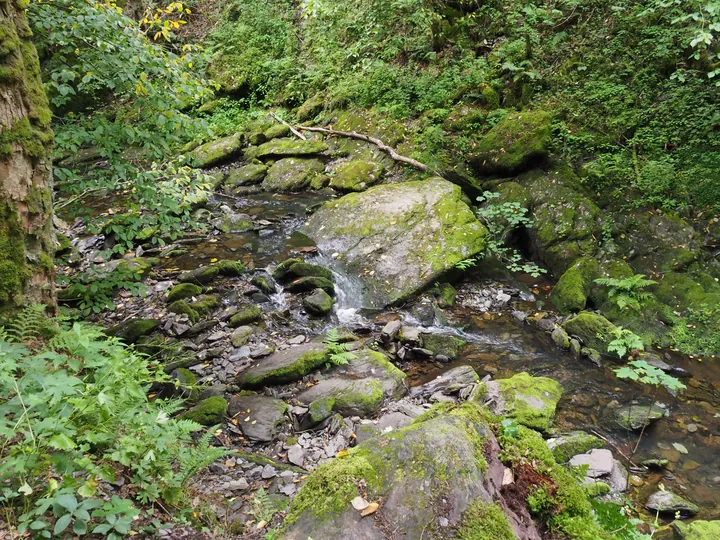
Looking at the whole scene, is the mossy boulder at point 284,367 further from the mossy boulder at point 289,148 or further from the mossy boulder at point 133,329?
the mossy boulder at point 289,148

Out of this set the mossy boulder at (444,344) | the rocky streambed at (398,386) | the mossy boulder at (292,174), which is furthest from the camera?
the mossy boulder at (292,174)

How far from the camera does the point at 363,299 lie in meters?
8.05

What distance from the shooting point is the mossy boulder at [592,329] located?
6695 millimetres

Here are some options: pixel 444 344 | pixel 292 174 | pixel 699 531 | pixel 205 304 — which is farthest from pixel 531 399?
pixel 292 174

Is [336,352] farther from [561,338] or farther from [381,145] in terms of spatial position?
[381,145]

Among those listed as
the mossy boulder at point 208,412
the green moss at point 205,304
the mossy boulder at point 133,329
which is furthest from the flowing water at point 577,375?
the mossy boulder at point 208,412

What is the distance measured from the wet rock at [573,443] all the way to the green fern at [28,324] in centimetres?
502

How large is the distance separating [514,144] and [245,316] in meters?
7.14

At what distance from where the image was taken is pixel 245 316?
268 inches

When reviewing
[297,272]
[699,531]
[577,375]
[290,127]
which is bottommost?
[577,375]

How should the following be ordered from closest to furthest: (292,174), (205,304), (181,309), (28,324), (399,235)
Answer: (28,324), (181,309), (205,304), (399,235), (292,174)

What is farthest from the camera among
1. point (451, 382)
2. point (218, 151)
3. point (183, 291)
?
point (218, 151)

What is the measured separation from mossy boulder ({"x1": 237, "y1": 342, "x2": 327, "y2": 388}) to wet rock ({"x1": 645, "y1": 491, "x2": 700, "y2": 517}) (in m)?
3.97

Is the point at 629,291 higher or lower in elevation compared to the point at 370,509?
lower
